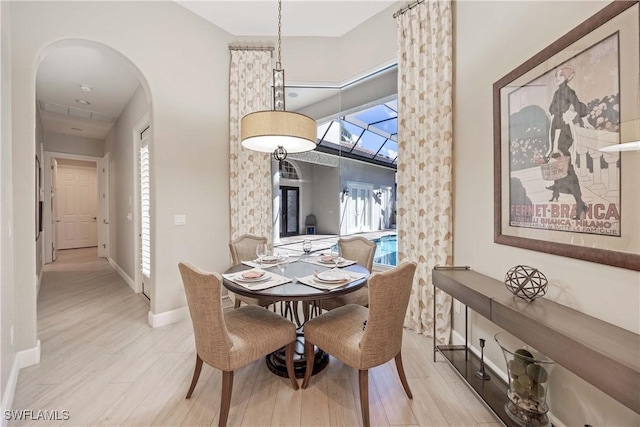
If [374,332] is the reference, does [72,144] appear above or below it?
above

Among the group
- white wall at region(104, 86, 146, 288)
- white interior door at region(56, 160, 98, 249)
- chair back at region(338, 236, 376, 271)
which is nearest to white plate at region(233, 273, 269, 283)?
chair back at region(338, 236, 376, 271)

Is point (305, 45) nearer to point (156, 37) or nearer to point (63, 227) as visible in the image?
point (156, 37)

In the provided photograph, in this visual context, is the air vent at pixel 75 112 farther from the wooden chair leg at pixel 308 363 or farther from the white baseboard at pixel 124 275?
the wooden chair leg at pixel 308 363

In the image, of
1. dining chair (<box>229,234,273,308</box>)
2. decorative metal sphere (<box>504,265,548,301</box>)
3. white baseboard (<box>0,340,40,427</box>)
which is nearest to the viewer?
decorative metal sphere (<box>504,265,548,301</box>)

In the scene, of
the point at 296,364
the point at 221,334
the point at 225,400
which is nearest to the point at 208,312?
the point at 221,334

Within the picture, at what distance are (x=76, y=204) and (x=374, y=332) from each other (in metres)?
9.50

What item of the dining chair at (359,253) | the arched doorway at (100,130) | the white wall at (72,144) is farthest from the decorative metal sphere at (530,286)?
the white wall at (72,144)

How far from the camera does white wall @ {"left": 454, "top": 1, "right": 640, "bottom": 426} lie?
3.95 feet

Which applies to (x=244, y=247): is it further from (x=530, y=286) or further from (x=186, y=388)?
(x=530, y=286)

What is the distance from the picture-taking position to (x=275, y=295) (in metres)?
1.57

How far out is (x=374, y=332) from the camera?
149 centimetres

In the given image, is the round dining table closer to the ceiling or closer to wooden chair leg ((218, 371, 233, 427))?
wooden chair leg ((218, 371, 233, 427))

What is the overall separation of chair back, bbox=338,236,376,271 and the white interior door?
8587 mm

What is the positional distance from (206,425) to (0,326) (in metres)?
1.35
